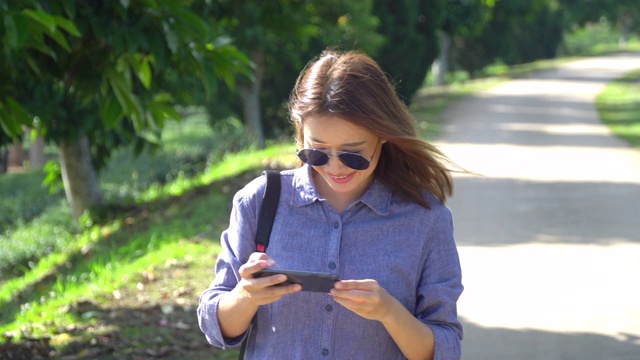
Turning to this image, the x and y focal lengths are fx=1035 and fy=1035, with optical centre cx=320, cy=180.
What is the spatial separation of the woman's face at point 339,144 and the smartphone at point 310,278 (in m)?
0.36

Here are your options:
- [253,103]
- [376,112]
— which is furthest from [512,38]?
[376,112]

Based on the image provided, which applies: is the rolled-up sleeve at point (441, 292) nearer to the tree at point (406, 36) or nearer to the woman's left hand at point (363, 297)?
the woman's left hand at point (363, 297)

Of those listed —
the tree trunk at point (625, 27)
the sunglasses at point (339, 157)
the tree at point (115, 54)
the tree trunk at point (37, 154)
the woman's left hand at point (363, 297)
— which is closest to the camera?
the woman's left hand at point (363, 297)

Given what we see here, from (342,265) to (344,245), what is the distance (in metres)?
0.06

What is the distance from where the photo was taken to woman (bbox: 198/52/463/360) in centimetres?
276

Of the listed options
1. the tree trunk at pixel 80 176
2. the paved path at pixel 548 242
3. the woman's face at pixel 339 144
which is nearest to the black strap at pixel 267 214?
the woman's face at pixel 339 144

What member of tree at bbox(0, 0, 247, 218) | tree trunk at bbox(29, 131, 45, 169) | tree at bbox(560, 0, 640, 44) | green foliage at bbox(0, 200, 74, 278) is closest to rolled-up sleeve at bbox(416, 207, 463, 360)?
tree at bbox(0, 0, 247, 218)

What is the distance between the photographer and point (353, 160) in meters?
2.76

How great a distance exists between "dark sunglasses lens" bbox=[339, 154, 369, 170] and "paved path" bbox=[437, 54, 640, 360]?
48.3 inches

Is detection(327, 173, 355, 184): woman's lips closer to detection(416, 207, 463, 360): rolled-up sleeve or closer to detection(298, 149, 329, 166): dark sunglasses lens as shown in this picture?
detection(298, 149, 329, 166): dark sunglasses lens

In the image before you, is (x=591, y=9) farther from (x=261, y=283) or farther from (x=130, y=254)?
(x=261, y=283)

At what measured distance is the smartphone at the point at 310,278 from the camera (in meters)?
2.51

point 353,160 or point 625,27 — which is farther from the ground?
point 353,160

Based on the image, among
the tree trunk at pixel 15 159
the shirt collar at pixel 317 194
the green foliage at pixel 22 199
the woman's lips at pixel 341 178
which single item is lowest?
the tree trunk at pixel 15 159
